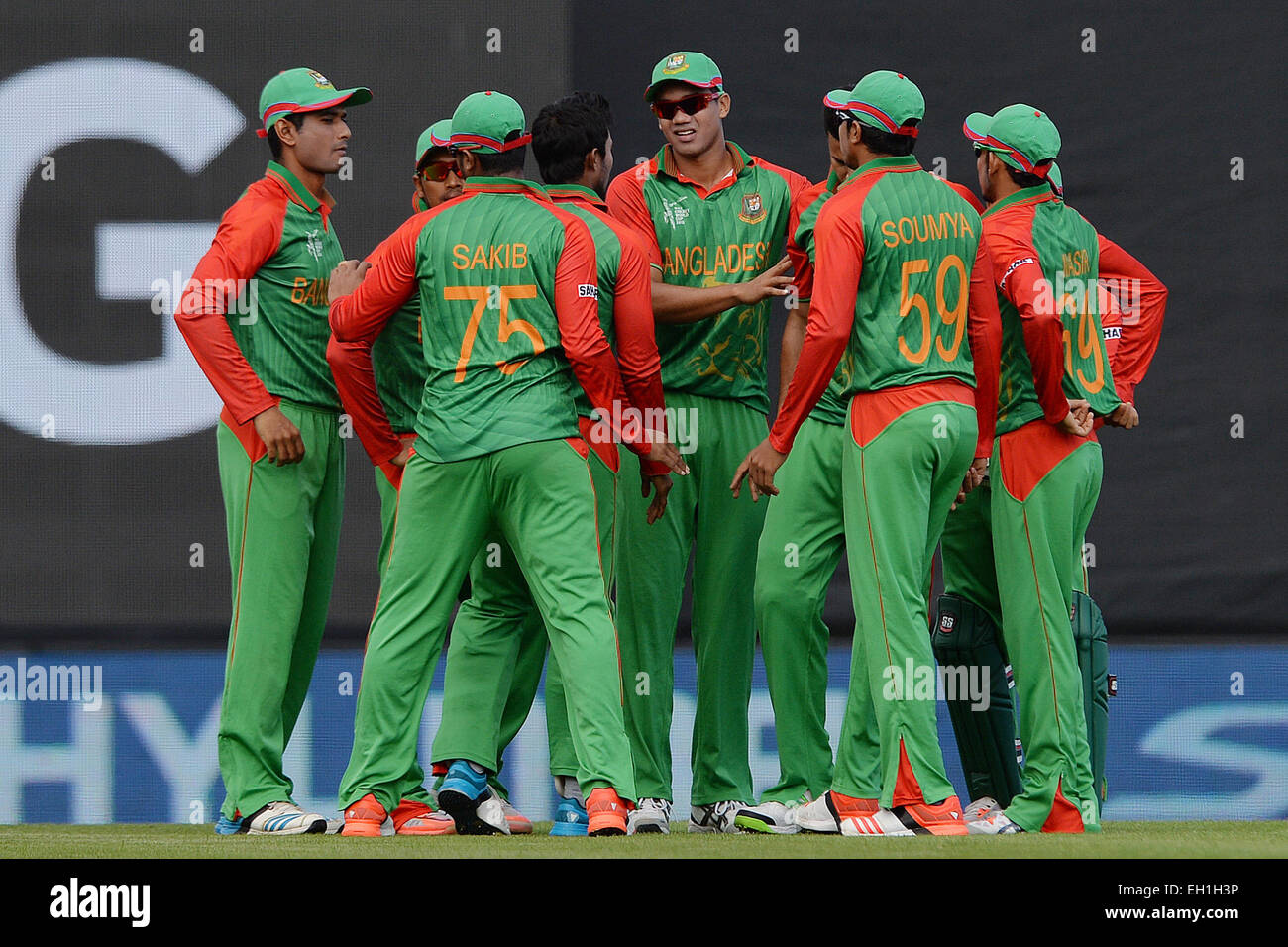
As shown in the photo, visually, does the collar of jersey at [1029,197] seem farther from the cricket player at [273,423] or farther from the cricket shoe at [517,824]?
the cricket shoe at [517,824]

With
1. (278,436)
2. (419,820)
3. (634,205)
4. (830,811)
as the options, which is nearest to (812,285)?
(634,205)

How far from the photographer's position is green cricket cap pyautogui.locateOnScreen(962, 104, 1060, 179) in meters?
4.73

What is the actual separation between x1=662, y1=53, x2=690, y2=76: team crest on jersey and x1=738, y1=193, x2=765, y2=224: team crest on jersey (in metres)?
0.37

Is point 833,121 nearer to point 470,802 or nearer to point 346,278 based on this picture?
point 346,278

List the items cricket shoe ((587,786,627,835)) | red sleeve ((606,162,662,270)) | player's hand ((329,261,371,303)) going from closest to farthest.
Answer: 1. cricket shoe ((587,786,627,835))
2. player's hand ((329,261,371,303))
3. red sleeve ((606,162,662,270))

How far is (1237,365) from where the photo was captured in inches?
243

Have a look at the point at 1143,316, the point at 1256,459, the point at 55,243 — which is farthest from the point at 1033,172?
the point at 55,243

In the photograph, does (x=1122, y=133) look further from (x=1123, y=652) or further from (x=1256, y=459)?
(x=1123, y=652)

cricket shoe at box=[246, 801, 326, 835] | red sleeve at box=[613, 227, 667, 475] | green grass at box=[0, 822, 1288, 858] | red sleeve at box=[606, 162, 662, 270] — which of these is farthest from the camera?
red sleeve at box=[606, 162, 662, 270]

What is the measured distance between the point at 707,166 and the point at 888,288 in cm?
80

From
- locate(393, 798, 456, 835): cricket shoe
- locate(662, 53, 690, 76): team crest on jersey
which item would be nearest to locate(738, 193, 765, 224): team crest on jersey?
locate(662, 53, 690, 76): team crest on jersey

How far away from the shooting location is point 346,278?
4.61m

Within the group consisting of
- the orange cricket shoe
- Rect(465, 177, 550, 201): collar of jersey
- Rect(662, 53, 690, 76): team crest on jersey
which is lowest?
the orange cricket shoe

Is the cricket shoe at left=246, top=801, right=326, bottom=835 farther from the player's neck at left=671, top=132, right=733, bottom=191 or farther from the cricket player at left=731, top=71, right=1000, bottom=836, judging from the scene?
the player's neck at left=671, top=132, right=733, bottom=191
